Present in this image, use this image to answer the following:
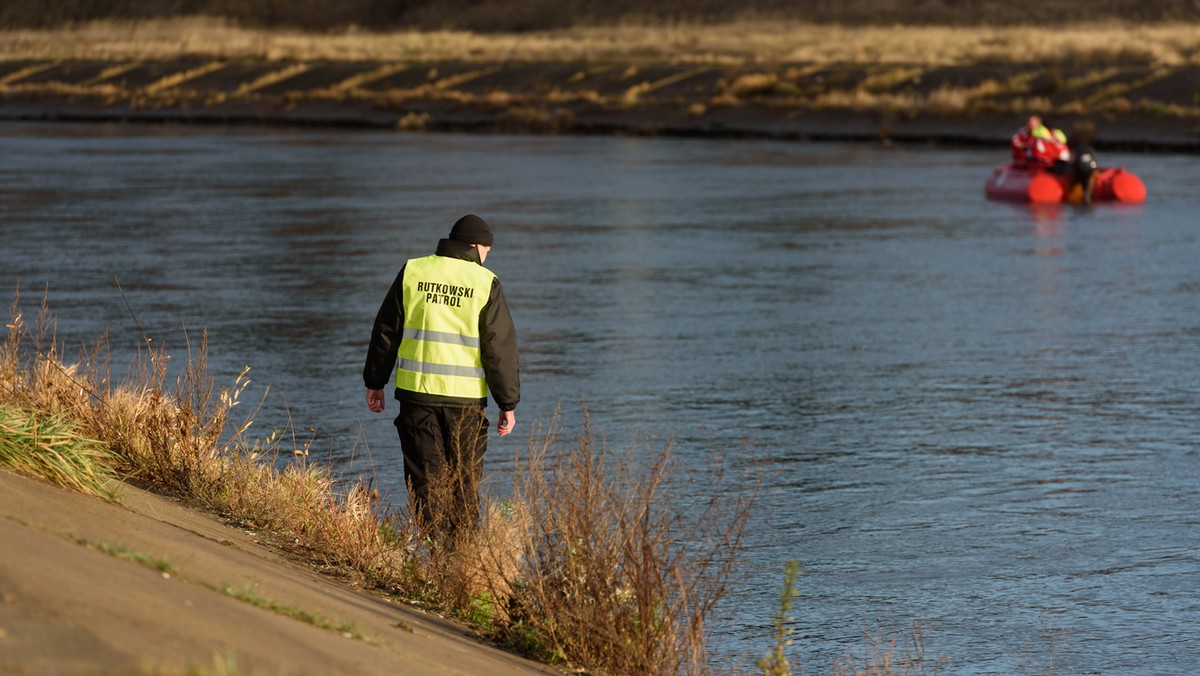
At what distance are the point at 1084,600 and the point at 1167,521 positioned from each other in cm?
161

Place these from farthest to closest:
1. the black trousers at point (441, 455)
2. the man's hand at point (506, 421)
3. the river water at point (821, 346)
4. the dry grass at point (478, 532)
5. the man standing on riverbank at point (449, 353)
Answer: the river water at point (821, 346) → the man's hand at point (506, 421) → the man standing on riverbank at point (449, 353) → the black trousers at point (441, 455) → the dry grass at point (478, 532)

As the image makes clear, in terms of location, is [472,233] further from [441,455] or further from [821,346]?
[821,346]

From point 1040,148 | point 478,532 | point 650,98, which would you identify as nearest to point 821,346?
point 478,532

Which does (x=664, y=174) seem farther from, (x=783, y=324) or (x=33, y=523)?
(x=33, y=523)

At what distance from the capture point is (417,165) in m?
39.4

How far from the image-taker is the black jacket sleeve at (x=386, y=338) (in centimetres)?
752

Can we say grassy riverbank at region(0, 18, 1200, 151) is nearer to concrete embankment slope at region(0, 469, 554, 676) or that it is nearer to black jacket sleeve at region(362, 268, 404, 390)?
black jacket sleeve at region(362, 268, 404, 390)

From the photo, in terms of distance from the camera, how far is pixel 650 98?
58438 millimetres

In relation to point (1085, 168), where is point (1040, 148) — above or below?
above

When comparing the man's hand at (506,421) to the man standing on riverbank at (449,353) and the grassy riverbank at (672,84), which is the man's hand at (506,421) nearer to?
the man standing on riverbank at (449,353)

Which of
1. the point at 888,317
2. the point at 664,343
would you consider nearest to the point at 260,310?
the point at 664,343

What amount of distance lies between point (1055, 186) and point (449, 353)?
948 inches

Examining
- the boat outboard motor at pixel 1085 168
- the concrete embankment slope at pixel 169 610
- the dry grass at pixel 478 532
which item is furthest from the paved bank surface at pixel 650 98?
the concrete embankment slope at pixel 169 610

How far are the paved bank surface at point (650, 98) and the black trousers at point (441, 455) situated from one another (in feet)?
125
